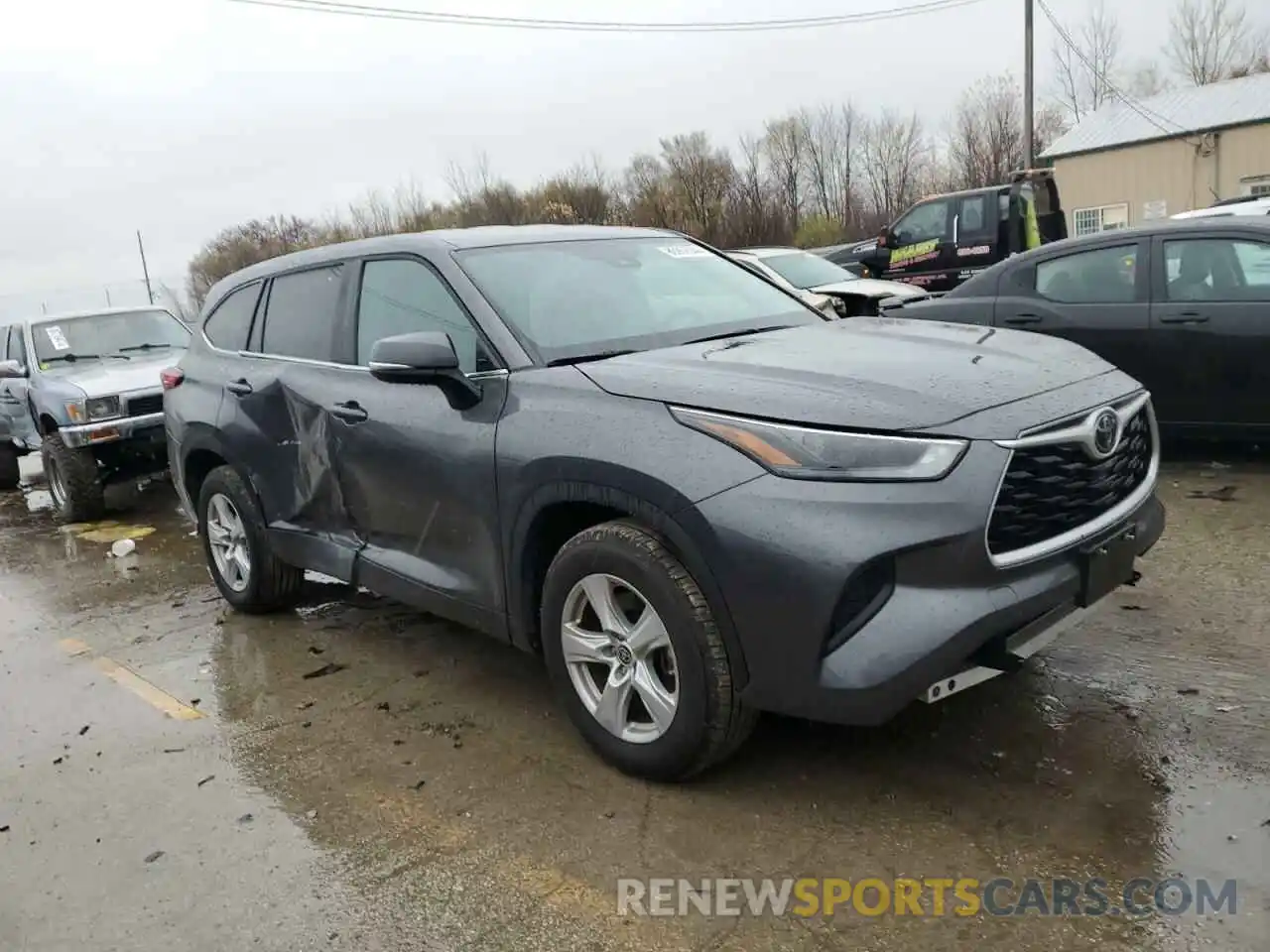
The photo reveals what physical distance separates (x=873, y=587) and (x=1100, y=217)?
33119 mm

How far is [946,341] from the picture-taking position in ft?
11.6

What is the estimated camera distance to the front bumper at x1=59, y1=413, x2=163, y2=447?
8289mm

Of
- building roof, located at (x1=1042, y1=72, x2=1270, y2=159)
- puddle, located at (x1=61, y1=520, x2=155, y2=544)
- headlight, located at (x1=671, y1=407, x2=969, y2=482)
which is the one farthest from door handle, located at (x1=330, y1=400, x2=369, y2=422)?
building roof, located at (x1=1042, y1=72, x2=1270, y2=159)

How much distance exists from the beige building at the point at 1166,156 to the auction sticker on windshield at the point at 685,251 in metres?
27.6

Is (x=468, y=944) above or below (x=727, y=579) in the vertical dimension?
below

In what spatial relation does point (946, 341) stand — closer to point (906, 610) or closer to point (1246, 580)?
point (906, 610)

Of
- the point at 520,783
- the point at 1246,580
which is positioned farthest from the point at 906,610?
the point at 1246,580

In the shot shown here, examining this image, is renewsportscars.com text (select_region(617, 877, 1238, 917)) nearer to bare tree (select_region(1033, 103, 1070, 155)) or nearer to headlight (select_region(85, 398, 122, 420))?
headlight (select_region(85, 398, 122, 420))

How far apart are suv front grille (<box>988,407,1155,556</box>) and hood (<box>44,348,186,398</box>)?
7.24m

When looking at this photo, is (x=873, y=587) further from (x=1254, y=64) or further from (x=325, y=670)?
(x=1254, y=64)

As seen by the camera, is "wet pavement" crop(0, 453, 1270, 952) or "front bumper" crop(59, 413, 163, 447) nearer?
"wet pavement" crop(0, 453, 1270, 952)

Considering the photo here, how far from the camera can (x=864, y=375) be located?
3082 millimetres

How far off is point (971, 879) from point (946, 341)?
5.69 feet

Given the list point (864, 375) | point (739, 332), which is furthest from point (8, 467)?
point (864, 375)
